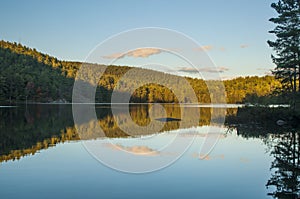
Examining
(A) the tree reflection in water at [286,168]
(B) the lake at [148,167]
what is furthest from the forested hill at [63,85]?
(A) the tree reflection in water at [286,168]

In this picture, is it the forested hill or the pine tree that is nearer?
the pine tree

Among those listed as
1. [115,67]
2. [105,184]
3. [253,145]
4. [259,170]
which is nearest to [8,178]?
[105,184]

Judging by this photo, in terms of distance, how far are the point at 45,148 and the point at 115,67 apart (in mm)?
125265

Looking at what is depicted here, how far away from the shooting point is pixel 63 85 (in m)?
131

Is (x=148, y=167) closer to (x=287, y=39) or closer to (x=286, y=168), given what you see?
(x=286, y=168)

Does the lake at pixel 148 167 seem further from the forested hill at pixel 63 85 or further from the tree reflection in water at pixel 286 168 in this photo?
the forested hill at pixel 63 85

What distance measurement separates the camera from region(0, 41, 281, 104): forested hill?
10281 cm

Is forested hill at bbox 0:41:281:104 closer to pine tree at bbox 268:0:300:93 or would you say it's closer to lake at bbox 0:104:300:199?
pine tree at bbox 268:0:300:93

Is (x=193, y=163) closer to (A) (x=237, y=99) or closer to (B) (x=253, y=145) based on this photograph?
(B) (x=253, y=145)

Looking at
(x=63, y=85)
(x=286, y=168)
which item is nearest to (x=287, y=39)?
(x=286, y=168)

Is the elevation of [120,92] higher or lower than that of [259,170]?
higher

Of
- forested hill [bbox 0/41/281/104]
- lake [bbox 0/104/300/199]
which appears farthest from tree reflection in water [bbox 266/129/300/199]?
forested hill [bbox 0/41/281/104]

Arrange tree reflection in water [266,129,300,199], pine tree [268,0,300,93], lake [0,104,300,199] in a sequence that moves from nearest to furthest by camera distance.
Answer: tree reflection in water [266,129,300,199] → lake [0,104,300,199] → pine tree [268,0,300,93]

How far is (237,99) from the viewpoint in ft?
418
